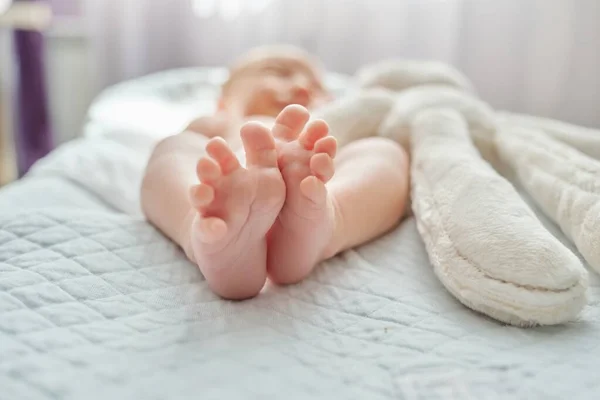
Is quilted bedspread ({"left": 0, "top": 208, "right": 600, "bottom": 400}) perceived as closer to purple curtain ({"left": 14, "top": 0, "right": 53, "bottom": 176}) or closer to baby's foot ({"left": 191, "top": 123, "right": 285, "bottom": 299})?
baby's foot ({"left": 191, "top": 123, "right": 285, "bottom": 299})

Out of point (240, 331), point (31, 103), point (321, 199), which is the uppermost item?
point (321, 199)

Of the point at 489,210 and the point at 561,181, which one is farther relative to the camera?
the point at 561,181

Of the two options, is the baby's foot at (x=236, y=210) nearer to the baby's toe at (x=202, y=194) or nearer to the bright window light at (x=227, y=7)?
the baby's toe at (x=202, y=194)

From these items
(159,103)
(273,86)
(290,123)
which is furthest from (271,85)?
(290,123)

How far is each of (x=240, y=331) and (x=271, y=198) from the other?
138 mm

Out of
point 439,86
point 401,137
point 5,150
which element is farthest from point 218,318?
point 5,150

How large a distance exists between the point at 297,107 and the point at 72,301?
12.9 inches

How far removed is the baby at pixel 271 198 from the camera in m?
0.60

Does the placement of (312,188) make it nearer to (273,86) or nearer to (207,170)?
(207,170)

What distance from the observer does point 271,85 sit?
4.36 feet

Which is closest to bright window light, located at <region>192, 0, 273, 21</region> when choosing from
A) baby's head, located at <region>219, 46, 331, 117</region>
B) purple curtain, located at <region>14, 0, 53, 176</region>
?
purple curtain, located at <region>14, 0, 53, 176</region>

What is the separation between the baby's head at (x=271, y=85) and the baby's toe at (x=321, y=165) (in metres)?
0.69

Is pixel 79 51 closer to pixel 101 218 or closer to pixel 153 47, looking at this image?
pixel 153 47

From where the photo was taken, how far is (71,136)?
7.41 feet
